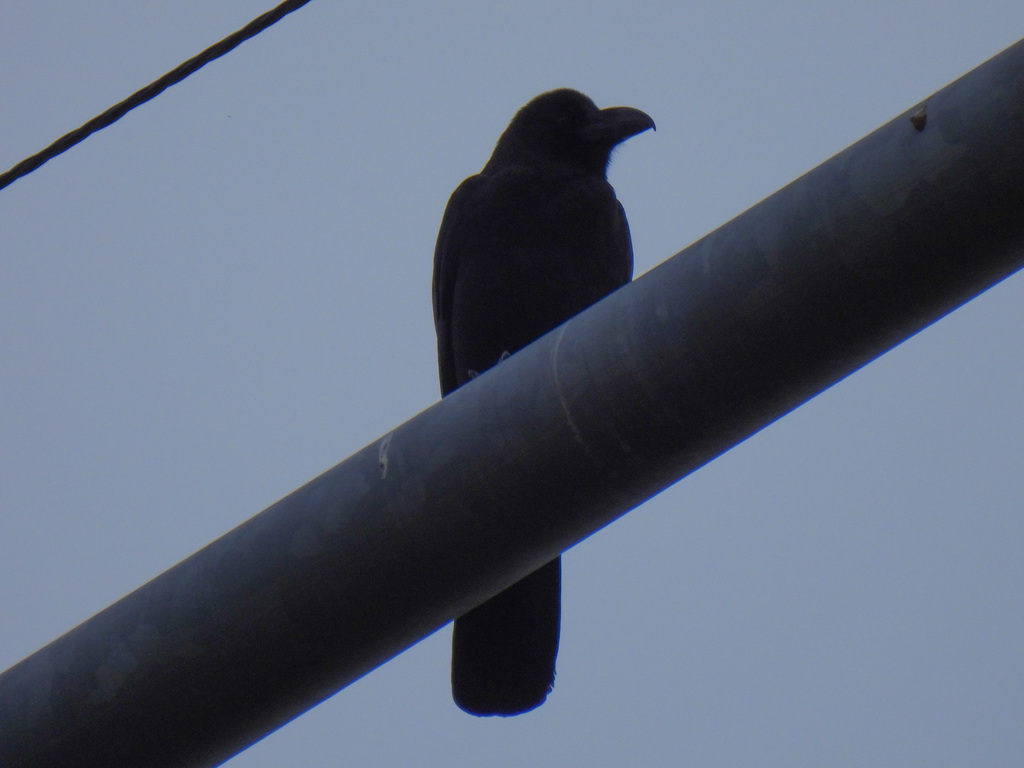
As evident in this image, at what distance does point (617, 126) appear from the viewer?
4.95m

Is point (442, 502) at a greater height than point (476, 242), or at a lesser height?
lesser

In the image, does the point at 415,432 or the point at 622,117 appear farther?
the point at 622,117

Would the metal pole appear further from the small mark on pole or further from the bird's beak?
the bird's beak

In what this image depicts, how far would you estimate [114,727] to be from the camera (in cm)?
130

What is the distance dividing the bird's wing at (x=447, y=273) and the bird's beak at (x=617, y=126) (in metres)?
0.54

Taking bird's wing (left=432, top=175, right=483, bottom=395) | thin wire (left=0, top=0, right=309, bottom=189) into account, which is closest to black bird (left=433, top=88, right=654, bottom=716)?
bird's wing (left=432, top=175, right=483, bottom=395)

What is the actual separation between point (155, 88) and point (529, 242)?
272 centimetres

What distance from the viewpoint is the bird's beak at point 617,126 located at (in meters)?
4.94

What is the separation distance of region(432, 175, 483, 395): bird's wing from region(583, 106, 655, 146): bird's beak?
0.54m

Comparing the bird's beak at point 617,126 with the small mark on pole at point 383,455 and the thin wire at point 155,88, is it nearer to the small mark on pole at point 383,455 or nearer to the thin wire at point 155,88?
the thin wire at point 155,88

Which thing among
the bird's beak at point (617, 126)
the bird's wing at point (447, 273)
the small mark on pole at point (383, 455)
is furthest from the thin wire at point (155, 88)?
the bird's beak at point (617, 126)

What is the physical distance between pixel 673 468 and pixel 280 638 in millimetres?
460

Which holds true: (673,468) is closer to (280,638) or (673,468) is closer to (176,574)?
(280,638)

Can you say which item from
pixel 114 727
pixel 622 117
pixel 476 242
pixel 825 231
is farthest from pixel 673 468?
pixel 622 117
